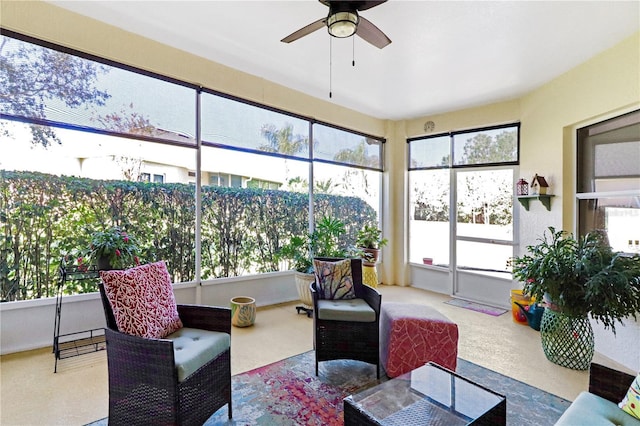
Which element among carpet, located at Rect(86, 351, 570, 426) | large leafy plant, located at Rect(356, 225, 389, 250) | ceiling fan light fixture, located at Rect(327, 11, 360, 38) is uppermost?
ceiling fan light fixture, located at Rect(327, 11, 360, 38)

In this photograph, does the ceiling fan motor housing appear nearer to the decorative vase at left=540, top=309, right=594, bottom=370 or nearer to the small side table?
the decorative vase at left=540, top=309, right=594, bottom=370

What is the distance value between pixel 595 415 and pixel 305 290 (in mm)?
3138

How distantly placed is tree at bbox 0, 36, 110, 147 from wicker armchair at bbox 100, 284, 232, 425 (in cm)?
209

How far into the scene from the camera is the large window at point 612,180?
2.99m

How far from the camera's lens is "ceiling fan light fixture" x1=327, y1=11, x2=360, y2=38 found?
88.1 inches

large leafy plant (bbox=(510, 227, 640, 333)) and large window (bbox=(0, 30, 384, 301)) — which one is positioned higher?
large window (bbox=(0, 30, 384, 301))

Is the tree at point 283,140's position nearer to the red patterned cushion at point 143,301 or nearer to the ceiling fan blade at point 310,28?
the ceiling fan blade at point 310,28

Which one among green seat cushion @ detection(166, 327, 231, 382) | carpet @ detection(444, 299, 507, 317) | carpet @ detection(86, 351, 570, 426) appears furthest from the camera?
carpet @ detection(444, 299, 507, 317)

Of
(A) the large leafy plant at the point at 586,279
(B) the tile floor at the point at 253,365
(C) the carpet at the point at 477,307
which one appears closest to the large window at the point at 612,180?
(A) the large leafy plant at the point at 586,279

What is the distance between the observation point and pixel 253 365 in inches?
107

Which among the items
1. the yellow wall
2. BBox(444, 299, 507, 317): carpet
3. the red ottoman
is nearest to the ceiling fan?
the yellow wall

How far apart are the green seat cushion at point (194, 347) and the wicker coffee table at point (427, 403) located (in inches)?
33.3

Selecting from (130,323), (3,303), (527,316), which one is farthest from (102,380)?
(527,316)

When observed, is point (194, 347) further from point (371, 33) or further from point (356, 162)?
point (356, 162)
